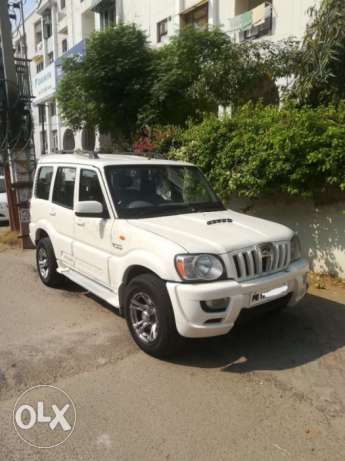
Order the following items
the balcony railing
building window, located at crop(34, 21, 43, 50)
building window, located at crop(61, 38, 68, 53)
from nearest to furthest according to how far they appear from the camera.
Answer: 1. the balcony railing
2. building window, located at crop(61, 38, 68, 53)
3. building window, located at crop(34, 21, 43, 50)

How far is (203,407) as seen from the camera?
9.61ft

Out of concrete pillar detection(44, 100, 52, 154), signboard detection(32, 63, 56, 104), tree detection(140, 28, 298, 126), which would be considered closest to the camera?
tree detection(140, 28, 298, 126)

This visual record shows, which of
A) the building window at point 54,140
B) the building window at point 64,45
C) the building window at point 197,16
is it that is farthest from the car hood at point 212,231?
the building window at point 54,140

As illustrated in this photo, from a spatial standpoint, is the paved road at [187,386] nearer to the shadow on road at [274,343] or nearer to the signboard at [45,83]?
the shadow on road at [274,343]

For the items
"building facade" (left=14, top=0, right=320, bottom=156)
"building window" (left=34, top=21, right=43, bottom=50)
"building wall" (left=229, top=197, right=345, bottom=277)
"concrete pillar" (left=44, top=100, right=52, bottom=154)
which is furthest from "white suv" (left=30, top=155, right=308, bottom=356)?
"building window" (left=34, top=21, right=43, bottom=50)

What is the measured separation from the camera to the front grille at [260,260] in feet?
11.1

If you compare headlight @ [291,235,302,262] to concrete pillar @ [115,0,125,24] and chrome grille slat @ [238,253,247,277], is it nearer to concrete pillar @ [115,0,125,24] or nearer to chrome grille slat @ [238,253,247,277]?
chrome grille slat @ [238,253,247,277]

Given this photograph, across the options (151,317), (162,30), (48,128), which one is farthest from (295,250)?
(48,128)

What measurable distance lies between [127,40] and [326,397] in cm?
1097

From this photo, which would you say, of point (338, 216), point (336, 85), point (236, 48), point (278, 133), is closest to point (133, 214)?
point (278, 133)

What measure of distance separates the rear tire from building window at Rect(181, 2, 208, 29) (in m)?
11.5

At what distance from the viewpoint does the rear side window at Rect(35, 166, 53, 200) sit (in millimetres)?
5594

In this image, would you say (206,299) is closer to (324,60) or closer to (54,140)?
(324,60)

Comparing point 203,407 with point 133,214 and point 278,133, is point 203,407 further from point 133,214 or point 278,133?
point 278,133
